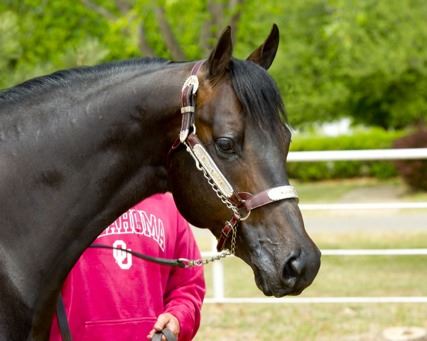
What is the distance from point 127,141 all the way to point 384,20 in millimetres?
22383

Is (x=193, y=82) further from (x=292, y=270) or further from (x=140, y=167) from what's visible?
(x=292, y=270)

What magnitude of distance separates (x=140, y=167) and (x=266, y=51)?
0.60 m

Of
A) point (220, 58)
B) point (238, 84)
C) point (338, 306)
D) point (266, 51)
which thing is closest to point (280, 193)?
point (238, 84)

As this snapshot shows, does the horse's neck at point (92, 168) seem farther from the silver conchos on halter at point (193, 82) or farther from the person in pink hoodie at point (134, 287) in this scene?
the person in pink hoodie at point (134, 287)

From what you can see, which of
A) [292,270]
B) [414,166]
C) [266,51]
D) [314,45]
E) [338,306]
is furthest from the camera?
[314,45]

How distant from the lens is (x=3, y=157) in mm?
2580

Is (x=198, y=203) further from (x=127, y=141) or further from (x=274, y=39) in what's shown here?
(x=274, y=39)

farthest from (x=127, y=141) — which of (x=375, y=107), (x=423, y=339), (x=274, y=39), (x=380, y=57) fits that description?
(x=375, y=107)

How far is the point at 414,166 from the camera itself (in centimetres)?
1952

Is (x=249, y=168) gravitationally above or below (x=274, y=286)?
above

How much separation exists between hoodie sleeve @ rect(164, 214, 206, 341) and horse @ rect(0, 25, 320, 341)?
63 centimetres

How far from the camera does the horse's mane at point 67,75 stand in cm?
268

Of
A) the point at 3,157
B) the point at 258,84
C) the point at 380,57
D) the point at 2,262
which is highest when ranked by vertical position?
the point at 258,84

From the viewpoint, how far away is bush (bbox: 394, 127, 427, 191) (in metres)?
19.5
